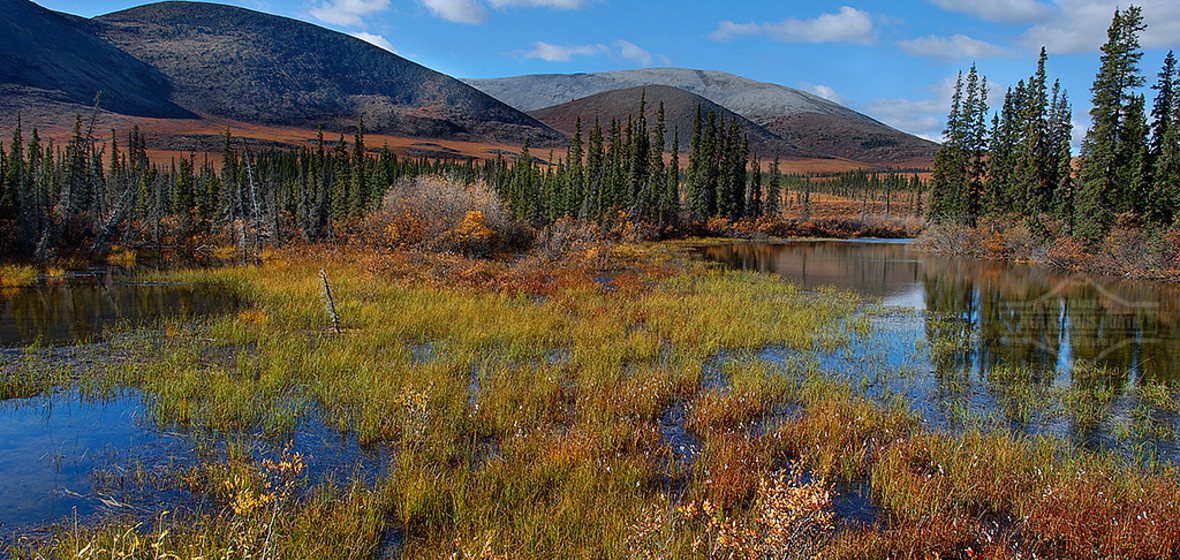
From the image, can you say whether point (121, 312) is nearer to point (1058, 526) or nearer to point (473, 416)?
point (473, 416)

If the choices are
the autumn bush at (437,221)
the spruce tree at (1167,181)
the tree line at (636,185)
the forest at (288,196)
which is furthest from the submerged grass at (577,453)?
the tree line at (636,185)

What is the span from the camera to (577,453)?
6637 mm

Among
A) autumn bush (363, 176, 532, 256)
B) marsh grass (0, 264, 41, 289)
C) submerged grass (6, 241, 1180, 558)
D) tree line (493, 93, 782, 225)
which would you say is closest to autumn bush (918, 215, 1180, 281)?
tree line (493, 93, 782, 225)

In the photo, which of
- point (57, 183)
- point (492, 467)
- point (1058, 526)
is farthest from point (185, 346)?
point (57, 183)

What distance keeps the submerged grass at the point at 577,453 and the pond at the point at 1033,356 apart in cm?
34

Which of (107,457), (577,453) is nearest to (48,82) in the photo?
(107,457)

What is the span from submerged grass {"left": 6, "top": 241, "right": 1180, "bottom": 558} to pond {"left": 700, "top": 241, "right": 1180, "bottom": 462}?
34 cm

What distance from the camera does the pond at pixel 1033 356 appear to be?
922 centimetres

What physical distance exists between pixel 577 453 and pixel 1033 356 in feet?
40.9

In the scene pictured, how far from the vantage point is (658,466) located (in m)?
6.91

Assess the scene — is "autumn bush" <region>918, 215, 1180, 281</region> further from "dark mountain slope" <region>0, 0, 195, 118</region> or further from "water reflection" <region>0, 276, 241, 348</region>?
"dark mountain slope" <region>0, 0, 195, 118</region>

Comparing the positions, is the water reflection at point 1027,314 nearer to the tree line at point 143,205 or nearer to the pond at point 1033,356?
the pond at point 1033,356

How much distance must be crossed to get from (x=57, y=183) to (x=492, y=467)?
162 feet

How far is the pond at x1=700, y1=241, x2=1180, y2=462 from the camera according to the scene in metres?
9.22
